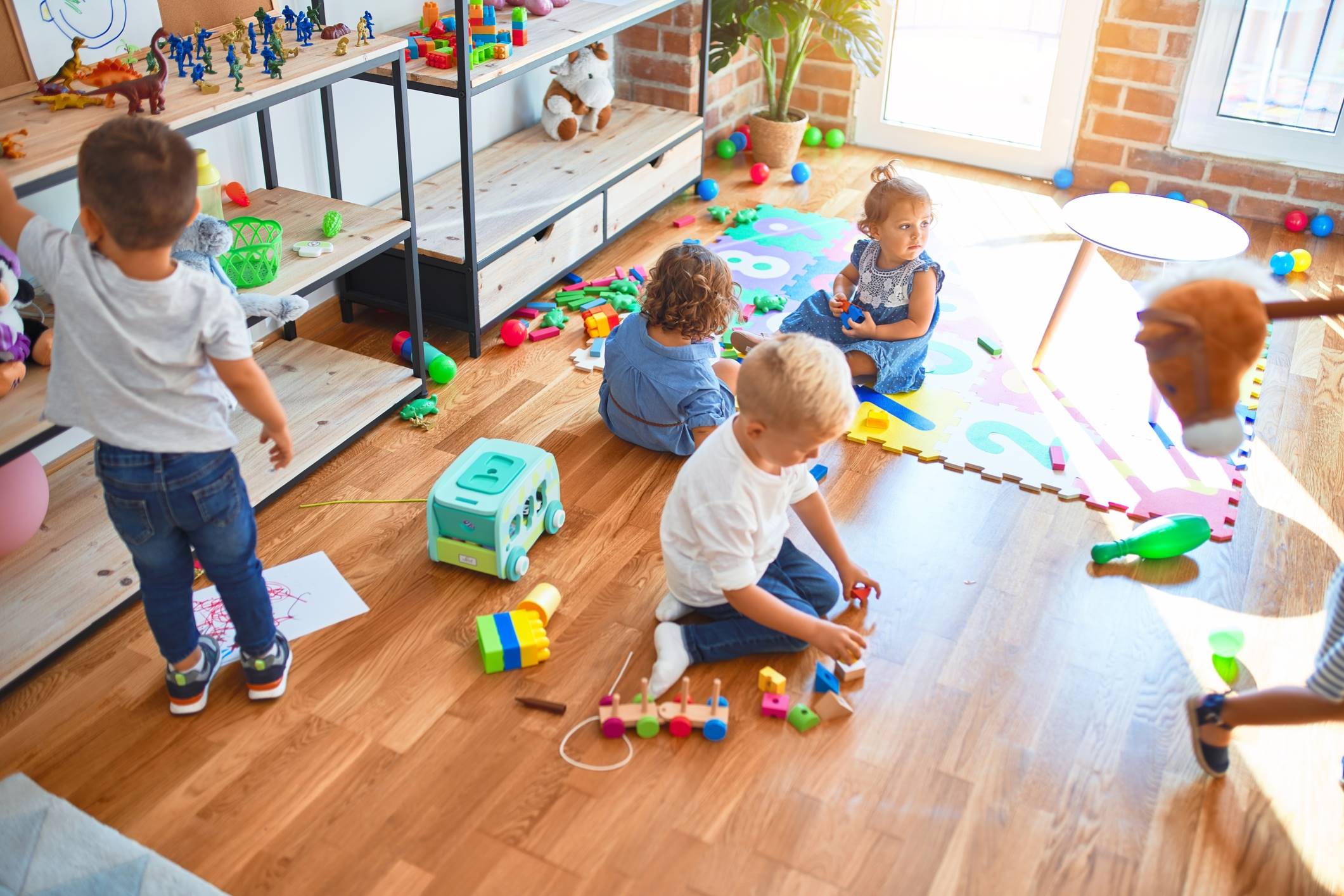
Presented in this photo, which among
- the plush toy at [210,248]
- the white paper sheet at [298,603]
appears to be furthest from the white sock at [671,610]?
the plush toy at [210,248]

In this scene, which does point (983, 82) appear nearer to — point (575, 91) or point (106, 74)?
point (575, 91)

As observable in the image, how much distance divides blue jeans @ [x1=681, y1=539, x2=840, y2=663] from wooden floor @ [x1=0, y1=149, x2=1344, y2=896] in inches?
1.5

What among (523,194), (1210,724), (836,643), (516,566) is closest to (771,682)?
(836,643)

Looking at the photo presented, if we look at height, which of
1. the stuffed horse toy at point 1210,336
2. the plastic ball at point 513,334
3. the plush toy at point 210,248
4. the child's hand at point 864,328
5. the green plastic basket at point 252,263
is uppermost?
the stuffed horse toy at point 1210,336

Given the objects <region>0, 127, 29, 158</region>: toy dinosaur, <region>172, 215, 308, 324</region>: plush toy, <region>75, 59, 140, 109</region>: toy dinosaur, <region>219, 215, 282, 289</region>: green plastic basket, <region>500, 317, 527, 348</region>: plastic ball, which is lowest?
<region>500, 317, 527, 348</region>: plastic ball

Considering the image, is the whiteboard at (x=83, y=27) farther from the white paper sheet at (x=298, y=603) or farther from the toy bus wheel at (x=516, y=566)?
the toy bus wheel at (x=516, y=566)

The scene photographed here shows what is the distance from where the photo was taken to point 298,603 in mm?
2254

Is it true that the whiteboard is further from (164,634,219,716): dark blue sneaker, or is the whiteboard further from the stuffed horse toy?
the stuffed horse toy

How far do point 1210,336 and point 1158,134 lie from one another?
3.10 m

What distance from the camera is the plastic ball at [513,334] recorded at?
3174mm

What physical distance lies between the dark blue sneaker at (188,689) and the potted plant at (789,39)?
3.02m

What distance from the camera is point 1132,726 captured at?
205 centimetres

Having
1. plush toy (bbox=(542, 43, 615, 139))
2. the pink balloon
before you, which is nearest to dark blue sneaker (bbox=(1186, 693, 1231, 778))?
the pink balloon

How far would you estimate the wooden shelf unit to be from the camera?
2.94 meters
